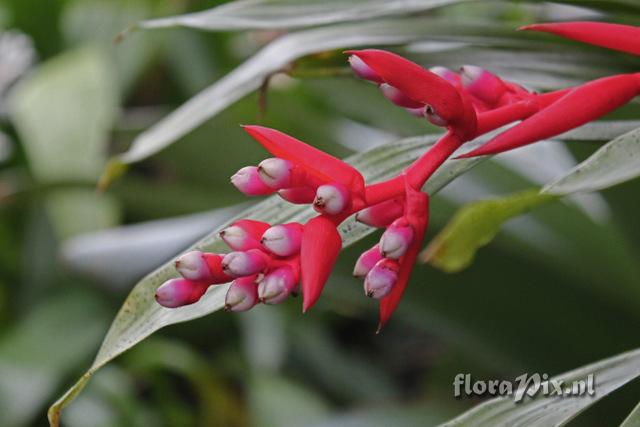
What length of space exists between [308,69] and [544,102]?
0.80ft

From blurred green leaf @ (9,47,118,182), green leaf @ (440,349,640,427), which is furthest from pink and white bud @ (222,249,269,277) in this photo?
blurred green leaf @ (9,47,118,182)

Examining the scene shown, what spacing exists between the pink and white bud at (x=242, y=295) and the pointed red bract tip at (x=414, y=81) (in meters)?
0.07

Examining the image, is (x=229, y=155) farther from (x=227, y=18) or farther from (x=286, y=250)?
(x=286, y=250)

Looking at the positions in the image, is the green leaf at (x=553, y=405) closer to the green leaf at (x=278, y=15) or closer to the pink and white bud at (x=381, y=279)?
the pink and white bud at (x=381, y=279)

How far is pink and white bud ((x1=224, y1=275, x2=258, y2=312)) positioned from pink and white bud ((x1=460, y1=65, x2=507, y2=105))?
0.33ft

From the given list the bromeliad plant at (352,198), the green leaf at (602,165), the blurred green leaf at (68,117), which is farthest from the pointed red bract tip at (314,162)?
the blurred green leaf at (68,117)

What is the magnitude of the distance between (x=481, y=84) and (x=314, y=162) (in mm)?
71

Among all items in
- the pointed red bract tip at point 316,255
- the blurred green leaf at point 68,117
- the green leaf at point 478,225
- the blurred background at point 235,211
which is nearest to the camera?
the pointed red bract tip at point 316,255

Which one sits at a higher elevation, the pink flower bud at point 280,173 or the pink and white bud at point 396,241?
the pink flower bud at point 280,173

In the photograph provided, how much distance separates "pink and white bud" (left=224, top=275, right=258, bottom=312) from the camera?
273mm

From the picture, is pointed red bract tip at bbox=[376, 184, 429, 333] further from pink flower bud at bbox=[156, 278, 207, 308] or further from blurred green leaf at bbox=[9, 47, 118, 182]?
blurred green leaf at bbox=[9, 47, 118, 182]

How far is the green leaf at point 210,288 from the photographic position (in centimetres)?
34

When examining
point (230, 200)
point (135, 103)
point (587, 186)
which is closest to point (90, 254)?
point (230, 200)

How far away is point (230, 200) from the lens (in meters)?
0.94
